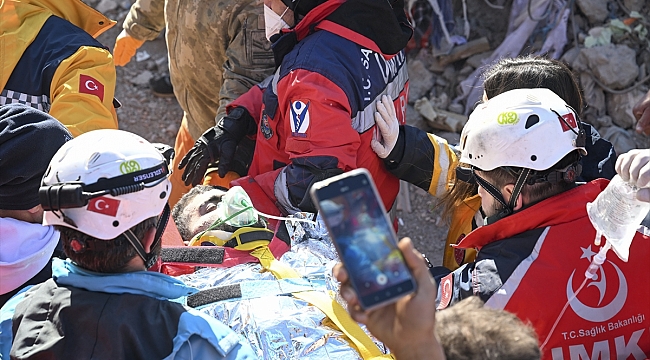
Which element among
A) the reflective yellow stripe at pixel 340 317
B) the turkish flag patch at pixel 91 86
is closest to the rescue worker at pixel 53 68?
the turkish flag patch at pixel 91 86

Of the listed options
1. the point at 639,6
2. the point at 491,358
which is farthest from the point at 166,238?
the point at 639,6

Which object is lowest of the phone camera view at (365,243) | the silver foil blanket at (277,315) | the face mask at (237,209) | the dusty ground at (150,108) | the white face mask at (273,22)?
the dusty ground at (150,108)

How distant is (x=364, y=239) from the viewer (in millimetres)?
1496

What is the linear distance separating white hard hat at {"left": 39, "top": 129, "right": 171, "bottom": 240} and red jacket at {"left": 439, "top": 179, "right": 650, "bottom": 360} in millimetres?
1060

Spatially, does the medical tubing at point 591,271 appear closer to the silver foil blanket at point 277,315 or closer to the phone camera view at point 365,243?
the silver foil blanket at point 277,315

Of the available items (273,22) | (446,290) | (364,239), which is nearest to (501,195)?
(446,290)

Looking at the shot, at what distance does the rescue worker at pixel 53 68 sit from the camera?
132 inches

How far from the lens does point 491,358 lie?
A: 149 cm

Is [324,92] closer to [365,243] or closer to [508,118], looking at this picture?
[508,118]

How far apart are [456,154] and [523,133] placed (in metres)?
0.93

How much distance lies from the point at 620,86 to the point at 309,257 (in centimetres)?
357

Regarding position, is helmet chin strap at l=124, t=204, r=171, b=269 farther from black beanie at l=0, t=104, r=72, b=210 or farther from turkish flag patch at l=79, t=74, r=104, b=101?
turkish flag patch at l=79, t=74, r=104, b=101

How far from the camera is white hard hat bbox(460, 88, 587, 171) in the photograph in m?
2.50

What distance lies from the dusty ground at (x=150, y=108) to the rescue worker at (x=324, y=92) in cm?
199
